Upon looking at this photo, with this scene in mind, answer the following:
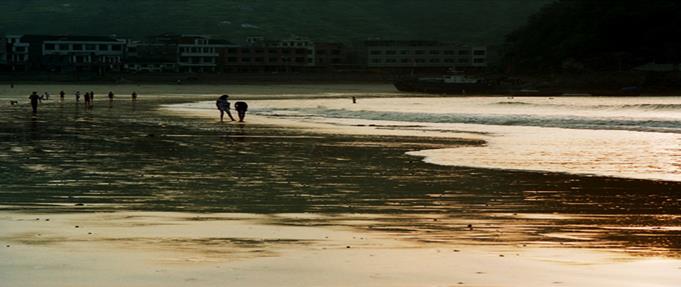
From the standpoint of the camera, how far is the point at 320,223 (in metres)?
18.2

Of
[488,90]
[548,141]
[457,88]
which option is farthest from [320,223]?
[488,90]

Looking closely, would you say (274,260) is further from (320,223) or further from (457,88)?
(457,88)

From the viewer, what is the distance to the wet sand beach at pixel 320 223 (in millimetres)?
13891

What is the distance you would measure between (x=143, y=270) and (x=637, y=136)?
3317cm

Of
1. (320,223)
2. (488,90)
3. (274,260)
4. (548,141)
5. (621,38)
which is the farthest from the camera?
(621,38)

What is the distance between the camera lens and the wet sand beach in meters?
13.9

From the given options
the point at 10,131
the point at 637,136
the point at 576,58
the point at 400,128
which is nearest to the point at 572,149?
the point at 637,136

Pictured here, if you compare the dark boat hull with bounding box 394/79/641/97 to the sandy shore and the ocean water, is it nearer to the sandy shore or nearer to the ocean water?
the ocean water

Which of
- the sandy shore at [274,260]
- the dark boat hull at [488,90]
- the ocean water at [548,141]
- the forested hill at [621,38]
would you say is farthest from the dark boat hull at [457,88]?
the sandy shore at [274,260]

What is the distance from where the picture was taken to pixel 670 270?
14.0 metres

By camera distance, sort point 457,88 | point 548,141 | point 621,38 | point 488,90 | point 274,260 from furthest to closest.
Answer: point 621,38 → point 488,90 → point 457,88 → point 548,141 → point 274,260

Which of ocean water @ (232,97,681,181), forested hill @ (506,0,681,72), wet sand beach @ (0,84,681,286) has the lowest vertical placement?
ocean water @ (232,97,681,181)

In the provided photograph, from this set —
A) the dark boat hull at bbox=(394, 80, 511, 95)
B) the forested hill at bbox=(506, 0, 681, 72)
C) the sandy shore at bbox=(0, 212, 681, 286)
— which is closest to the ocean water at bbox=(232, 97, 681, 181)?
the sandy shore at bbox=(0, 212, 681, 286)

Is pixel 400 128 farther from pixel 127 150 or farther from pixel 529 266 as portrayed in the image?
pixel 529 266
